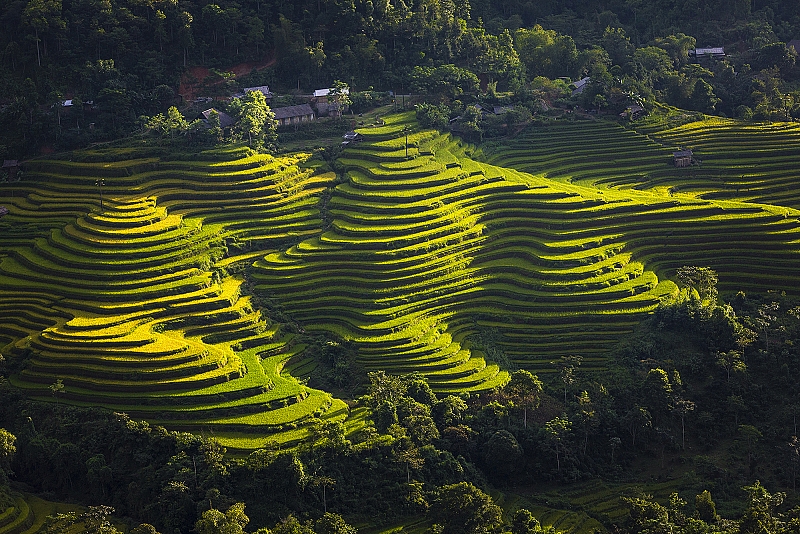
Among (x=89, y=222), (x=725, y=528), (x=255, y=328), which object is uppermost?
(x=89, y=222)

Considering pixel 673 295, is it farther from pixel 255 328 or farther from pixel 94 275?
pixel 94 275

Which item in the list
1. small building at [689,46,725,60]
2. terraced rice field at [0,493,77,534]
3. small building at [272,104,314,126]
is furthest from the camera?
small building at [689,46,725,60]

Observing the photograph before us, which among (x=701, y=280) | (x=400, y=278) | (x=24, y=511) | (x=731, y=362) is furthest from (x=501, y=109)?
(x=24, y=511)

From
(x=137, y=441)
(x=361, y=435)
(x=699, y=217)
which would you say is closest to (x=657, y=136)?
(x=699, y=217)

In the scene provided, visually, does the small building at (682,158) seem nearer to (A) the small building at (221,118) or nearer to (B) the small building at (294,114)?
(B) the small building at (294,114)

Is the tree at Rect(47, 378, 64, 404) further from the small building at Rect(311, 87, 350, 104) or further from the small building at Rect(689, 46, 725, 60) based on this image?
the small building at Rect(689, 46, 725, 60)

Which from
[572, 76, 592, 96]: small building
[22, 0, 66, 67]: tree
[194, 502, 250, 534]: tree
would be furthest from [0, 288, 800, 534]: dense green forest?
[22, 0, 66, 67]: tree
